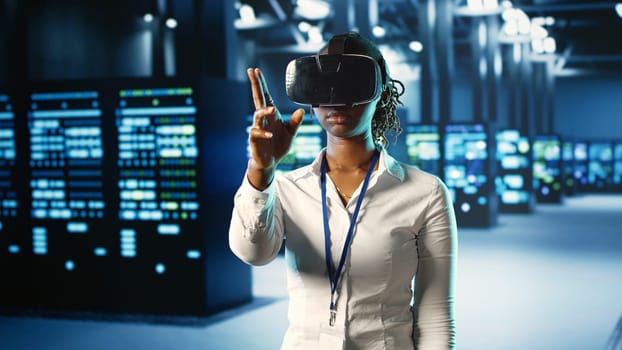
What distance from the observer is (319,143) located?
11445mm

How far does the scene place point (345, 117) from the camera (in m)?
1.80

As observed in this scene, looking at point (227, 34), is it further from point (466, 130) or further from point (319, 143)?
point (466, 130)

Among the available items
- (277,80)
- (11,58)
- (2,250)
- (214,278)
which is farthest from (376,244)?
(277,80)

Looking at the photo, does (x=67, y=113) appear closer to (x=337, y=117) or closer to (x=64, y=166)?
(x=64, y=166)

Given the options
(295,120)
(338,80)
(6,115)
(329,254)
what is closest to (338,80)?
(338,80)

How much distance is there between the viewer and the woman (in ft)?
5.90

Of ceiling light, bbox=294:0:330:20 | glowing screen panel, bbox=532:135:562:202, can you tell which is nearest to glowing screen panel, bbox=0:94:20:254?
ceiling light, bbox=294:0:330:20

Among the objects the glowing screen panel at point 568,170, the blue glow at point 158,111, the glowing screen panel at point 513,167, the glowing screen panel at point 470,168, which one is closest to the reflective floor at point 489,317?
the blue glow at point 158,111

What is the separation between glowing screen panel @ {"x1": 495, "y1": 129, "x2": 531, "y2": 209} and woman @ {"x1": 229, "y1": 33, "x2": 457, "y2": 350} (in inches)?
659

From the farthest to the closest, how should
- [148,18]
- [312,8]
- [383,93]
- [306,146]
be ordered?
[312,8], [148,18], [306,146], [383,93]

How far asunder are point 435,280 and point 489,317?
5.53m

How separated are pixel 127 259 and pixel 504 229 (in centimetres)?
990

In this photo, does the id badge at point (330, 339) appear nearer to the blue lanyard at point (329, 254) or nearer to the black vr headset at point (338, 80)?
the blue lanyard at point (329, 254)

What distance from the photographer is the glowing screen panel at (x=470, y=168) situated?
50.6 feet
